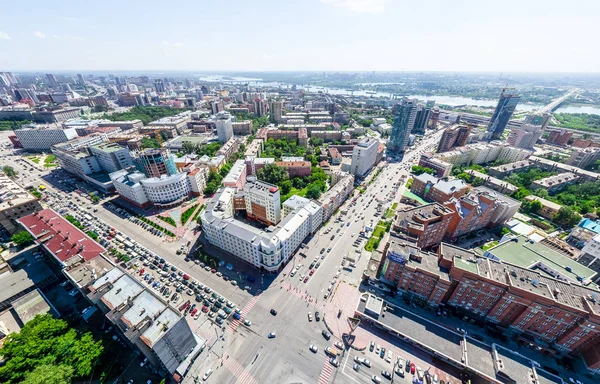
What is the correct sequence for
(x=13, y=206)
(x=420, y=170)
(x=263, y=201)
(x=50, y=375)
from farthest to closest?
1. (x=420, y=170)
2. (x=263, y=201)
3. (x=13, y=206)
4. (x=50, y=375)

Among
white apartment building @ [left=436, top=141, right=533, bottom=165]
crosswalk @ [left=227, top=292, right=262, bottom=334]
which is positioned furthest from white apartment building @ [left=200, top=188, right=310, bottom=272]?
white apartment building @ [left=436, top=141, right=533, bottom=165]

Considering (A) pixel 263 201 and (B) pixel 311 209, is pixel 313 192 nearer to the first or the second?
(B) pixel 311 209

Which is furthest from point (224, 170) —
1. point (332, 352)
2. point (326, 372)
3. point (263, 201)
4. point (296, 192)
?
point (326, 372)

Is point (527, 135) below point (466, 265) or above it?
below

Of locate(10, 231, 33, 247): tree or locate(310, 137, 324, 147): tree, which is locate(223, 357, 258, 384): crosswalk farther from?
locate(310, 137, 324, 147): tree

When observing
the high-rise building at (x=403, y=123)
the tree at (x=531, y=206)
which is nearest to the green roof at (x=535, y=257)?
the tree at (x=531, y=206)

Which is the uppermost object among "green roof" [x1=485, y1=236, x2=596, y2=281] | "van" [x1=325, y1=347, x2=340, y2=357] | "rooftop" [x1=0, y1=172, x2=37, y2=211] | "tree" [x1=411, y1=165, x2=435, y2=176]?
"rooftop" [x1=0, y1=172, x2=37, y2=211]
